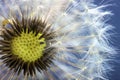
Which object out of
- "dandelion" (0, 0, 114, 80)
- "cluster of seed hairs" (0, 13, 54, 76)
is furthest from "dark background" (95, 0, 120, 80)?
"cluster of seed hairs" (0, 13, 54, 76)

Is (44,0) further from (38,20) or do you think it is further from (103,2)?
(103,2)

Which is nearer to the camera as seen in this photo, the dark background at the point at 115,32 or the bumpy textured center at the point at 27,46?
the bumpy textured center at the point at 27,46

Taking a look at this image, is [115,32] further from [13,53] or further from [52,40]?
[13,53]

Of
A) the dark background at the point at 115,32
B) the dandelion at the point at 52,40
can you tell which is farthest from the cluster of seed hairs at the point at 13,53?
the dark background at the point at 115,32

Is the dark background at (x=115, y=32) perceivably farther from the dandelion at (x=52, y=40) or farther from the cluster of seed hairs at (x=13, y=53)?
the cluster of seed hairs at (x=13, y=53)

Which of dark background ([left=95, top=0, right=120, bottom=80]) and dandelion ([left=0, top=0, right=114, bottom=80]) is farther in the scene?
dark background ([left=95, top=0, right=120, bottom=80])

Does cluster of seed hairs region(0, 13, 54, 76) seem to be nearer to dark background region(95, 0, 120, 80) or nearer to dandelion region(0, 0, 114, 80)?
dandelion region(0, 0, 114, 80)

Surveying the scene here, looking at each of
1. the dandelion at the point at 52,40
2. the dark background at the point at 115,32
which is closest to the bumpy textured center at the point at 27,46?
the dandelion at the point at 52,40

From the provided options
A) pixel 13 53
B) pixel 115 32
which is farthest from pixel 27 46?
pixel 115 32
